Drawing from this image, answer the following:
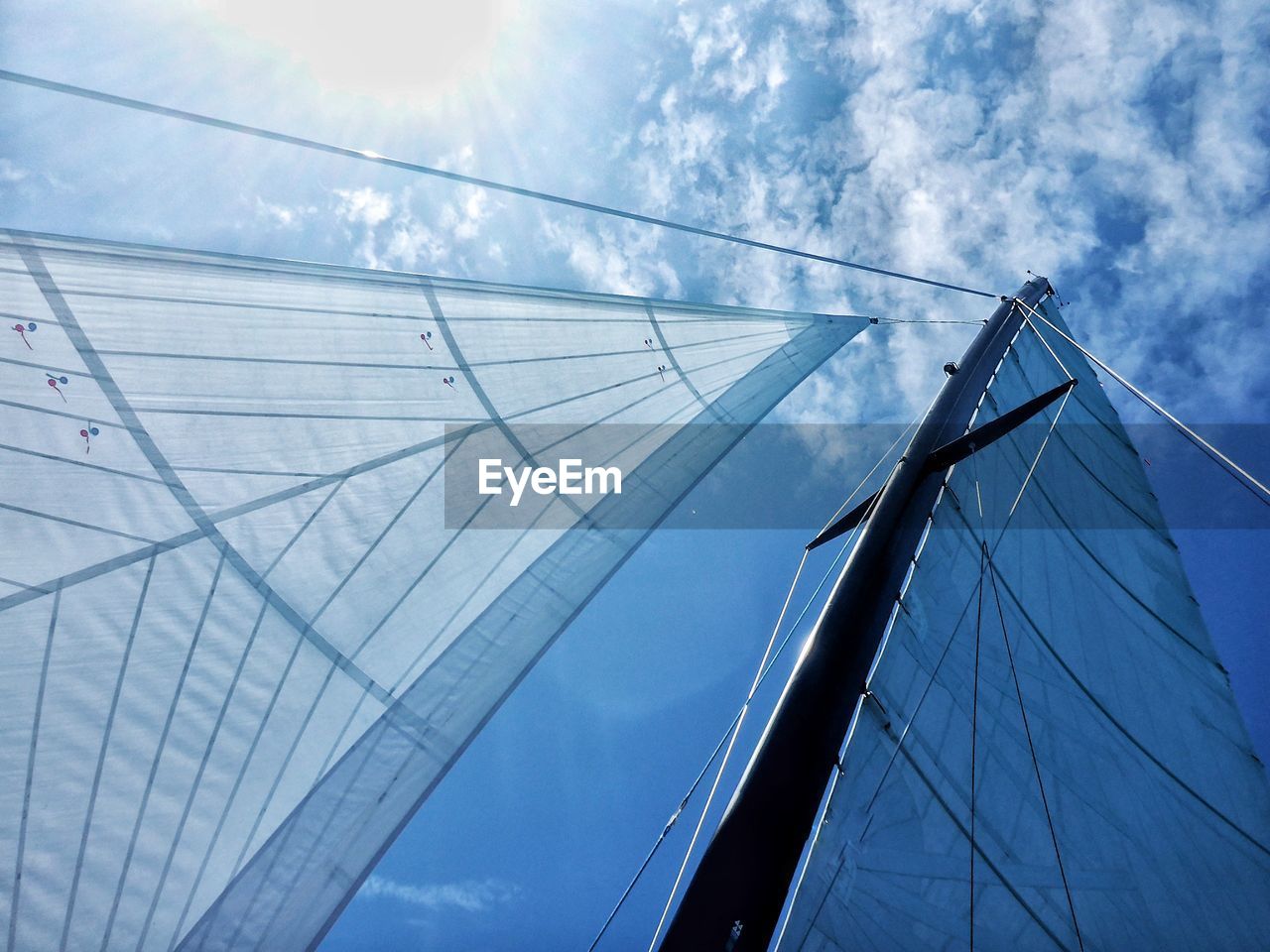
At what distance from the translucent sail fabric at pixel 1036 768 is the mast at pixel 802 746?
0.27 m

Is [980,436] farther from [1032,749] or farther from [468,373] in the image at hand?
[468,373]

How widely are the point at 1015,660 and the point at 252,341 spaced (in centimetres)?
551

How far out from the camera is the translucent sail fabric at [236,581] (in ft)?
9.36

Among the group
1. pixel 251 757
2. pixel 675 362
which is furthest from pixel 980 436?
pixel 251 757

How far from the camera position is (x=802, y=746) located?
9.14 ft

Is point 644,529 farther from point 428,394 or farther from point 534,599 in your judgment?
point 428,394

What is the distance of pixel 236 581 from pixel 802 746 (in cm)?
329

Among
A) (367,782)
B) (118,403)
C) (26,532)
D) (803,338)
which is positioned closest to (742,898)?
(367,782)

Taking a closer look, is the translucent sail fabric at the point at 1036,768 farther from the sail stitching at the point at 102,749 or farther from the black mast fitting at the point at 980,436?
the sail stitching at the point at 102,749

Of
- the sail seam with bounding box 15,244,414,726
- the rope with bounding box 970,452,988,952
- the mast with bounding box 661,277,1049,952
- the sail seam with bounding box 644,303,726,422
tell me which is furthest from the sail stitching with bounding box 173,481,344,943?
the rope with bounding box 970,452,988,952

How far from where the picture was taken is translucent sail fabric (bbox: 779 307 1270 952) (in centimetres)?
303

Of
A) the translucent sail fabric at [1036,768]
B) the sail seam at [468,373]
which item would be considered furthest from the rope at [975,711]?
the sail seam at [468,373]

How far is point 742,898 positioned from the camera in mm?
2297

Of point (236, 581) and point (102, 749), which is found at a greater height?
point (236, 581)
